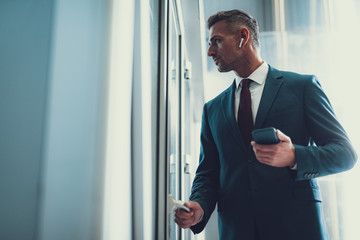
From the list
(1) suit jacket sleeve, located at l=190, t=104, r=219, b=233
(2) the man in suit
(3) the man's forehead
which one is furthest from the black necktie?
(3) the man's forehead

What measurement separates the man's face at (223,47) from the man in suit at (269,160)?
106mm

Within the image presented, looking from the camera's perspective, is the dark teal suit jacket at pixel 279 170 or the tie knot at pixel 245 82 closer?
the dark teal suit jacket at pixel 279 170

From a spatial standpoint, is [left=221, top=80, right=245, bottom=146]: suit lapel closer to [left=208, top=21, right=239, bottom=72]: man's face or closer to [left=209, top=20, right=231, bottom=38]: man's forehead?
[left=208, top=21, right=239, bottom=72]: man's face

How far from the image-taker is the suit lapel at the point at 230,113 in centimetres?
103

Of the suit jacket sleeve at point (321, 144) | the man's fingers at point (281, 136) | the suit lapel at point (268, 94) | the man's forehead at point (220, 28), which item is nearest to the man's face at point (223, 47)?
the man's forehead at point (220, 28)

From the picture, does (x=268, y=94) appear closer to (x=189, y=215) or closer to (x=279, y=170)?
(x=279, y=170)

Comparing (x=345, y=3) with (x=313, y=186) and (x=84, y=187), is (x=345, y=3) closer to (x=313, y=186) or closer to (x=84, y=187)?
(x=313, y=186)

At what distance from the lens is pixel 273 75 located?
111 centimetres

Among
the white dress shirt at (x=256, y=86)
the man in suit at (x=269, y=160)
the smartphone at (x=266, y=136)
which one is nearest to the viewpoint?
the smartphone at (x=266, y=136)

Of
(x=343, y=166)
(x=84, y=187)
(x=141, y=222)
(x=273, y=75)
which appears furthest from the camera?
(x=273, y=75)

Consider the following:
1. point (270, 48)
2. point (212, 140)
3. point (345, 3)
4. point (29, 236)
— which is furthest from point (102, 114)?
point (345, 3)

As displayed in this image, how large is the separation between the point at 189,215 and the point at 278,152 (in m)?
0.36

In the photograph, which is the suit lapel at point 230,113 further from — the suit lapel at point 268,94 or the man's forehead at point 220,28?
the man's forehead at point 220,28

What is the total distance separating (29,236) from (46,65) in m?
0.23
